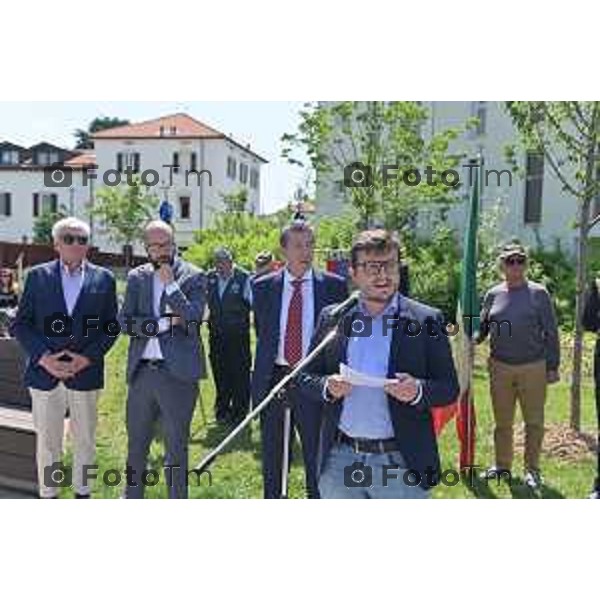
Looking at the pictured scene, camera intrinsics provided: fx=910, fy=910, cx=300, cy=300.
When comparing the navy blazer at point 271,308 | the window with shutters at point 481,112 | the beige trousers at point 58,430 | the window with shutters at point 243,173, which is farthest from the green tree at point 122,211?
the window with shutters at point 481,112

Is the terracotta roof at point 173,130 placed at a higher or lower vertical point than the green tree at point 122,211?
higher

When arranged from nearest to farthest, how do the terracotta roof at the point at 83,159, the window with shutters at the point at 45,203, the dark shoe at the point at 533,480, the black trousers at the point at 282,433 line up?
1. the black trousers at the point at 282,433
2. the dark shoe at the point at 533,480
3. the terracotta roof at the point at 83,159
4. the window with shutters at the point at 45,203

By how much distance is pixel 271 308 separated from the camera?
17.1 ft

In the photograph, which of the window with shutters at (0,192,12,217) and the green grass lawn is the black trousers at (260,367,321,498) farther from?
the window with shutters at (0,192,12,217)

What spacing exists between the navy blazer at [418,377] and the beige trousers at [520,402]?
9.01 ft

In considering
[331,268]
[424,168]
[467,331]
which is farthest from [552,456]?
[424,168]

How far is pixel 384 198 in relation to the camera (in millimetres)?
9750

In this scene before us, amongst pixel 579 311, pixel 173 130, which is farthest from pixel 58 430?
pixel 579 311

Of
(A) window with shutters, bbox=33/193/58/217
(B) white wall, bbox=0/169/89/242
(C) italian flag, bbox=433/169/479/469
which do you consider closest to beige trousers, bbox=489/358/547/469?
(C) italian flag, bbox=433/169/479/469

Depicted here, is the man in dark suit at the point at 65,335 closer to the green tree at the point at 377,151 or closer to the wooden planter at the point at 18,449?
the wooden planter at the point at 18,449

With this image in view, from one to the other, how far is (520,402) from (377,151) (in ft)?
15.0

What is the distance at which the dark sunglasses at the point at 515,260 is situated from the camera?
6.09 m

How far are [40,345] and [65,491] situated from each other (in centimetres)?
105

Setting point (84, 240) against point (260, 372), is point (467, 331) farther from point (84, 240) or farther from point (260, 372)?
point (84, 240)
